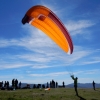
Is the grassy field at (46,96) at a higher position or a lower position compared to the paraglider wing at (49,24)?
lower

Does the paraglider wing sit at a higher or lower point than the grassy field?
higher

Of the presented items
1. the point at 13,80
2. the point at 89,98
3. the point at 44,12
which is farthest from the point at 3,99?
the point at 13,80

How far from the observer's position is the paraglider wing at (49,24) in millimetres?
17188

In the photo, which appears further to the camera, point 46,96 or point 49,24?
point 46,96

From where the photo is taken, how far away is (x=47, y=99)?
88.9 feet

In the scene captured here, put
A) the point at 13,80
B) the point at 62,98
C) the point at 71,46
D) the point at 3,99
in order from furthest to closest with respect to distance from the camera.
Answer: the point at 13,80 < the point at 62,98 < the point at 3,99 < the point at 71,46

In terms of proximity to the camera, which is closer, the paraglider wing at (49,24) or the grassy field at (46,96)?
the paraglider wing at (49,24)

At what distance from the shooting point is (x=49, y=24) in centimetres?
1814

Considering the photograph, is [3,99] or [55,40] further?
[3,99]

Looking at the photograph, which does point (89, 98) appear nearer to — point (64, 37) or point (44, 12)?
point (64, 37)

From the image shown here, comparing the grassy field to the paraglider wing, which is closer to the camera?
the paraglider wing

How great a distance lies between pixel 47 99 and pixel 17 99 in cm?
381

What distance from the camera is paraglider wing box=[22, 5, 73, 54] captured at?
17.2 m

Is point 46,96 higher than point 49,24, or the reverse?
point 49,24
